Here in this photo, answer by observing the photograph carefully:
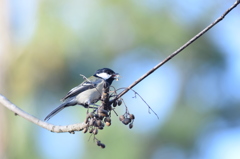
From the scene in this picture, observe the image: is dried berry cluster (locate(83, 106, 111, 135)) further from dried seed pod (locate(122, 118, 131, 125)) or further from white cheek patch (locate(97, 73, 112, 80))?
white cheek patch (locate(97, 73, 112, 80))

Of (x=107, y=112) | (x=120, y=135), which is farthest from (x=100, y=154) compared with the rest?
(x=107, y=112)

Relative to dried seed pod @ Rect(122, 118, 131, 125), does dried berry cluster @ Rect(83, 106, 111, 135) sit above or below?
below

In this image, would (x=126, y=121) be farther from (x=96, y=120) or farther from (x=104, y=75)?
(x=104, y=75)

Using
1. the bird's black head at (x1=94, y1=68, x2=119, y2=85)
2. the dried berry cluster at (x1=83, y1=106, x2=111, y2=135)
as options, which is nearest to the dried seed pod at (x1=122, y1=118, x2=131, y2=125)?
the dried berry cluster at (x1=83, y1=106, x2=111, y2=135)

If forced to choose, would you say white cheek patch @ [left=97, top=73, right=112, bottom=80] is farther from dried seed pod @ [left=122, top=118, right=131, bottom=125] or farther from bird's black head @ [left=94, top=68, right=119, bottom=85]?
dried seed pod @ [left=122, top=118, right=131, bottom=125]

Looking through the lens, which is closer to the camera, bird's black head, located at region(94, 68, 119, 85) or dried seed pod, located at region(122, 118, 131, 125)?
dried seed pod, located at region(122, 118, 131, 125)

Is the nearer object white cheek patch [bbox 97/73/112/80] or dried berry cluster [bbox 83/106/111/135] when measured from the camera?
dried berry cluster [bbox 83/106/111/135]

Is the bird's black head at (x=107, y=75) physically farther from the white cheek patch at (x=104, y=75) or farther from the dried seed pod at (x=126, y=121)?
the dried seed pod at (x=126, y=121)

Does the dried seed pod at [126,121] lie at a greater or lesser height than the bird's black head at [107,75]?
lesser

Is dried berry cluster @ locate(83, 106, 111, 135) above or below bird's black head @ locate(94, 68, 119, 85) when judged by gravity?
below

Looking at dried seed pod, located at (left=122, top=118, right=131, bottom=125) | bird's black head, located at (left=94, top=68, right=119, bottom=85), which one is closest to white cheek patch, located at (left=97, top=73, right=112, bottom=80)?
bird's black head, located at (left=94, top=68, right=119, bottom=85)

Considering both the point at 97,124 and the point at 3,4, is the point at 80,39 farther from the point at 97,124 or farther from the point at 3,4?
the point at 97,124

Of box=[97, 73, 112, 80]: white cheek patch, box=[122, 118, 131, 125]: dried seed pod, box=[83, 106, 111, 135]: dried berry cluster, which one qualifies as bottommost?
box=[83, 106, 111, 135]: dried berry cluster

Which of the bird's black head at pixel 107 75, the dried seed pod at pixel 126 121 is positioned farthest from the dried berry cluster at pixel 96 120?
the bird's black head at pixel 107 75
